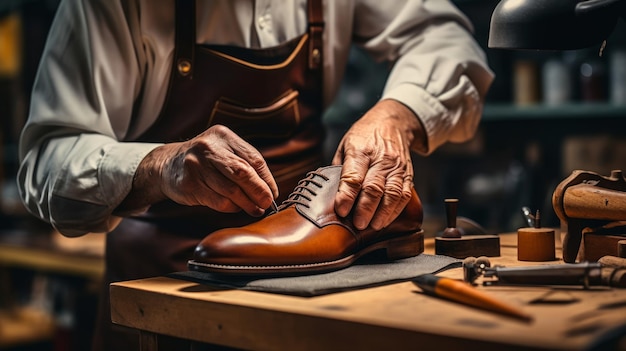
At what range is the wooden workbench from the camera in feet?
2.58

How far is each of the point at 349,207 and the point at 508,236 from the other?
1.87ft

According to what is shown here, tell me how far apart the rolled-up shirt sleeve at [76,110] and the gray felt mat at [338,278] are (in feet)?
1.12

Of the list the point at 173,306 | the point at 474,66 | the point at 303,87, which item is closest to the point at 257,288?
the point at 173,306

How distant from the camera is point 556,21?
3.81ft

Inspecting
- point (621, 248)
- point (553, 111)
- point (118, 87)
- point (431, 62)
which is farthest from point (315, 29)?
point (553, 111)

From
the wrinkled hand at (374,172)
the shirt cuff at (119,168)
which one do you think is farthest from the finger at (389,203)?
the shirt cuff at (119,168)

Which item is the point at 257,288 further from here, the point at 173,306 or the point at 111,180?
the point at 111,180

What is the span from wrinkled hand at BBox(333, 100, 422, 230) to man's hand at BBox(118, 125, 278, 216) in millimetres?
119

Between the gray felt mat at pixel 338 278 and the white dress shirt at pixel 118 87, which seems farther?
the white dress shirt at pixel 118 87

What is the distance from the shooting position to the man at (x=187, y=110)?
1.35 m

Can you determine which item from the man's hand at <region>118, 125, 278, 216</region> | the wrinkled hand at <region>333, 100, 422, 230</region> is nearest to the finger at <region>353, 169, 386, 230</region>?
the wrinkled hand at <region>333, 100, 422, 230</region>

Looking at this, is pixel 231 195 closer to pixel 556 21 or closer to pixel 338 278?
pixel 338 278

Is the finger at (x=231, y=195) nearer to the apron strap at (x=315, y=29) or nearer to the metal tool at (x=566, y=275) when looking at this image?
the metal tool at (x=566, y=275)

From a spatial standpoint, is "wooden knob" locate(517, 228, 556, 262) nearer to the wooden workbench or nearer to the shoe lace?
the wooden workbench
